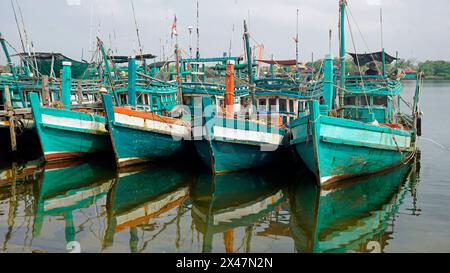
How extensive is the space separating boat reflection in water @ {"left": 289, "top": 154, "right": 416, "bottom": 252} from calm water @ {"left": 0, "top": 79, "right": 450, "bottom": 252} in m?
0.02

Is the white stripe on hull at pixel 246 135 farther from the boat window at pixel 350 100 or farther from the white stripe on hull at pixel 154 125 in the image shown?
the boat window at pixel 350 100

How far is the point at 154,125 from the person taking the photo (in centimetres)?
1603

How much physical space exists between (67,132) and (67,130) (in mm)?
127

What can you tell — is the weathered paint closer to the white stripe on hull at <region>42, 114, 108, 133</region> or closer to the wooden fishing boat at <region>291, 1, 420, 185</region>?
the white stripe on hull at <region>42, 114, 108, 133</region>

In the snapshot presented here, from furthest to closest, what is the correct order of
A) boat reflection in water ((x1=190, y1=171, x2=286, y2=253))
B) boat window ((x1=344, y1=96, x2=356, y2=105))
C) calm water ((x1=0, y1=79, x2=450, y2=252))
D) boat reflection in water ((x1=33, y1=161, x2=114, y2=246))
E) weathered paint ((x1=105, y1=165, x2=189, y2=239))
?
1. boat window ((x1=344, y1=96, x2=356, y2=105))
2. boat reflection in water ((x1=33, y1=161, x2=114, y2=246))
3. weathered paint ((x1=105, y1=165, x2=189, y2=239))
4. boat reflection in water ((x1=190, y1=171, x2=286, y2=253))
5. calm water ((x1=0, y1=79, x2=450, y2=252))

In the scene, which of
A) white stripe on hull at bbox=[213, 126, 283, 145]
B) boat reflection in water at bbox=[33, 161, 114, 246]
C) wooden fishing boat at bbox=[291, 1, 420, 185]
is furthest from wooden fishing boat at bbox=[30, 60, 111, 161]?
wooden fishing boat at bbox=[291, 1, 420, 185]

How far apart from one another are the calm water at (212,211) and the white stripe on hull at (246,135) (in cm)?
136

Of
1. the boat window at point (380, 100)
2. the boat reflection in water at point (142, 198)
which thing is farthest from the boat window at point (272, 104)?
the boat reflection in water at point (142, 198)

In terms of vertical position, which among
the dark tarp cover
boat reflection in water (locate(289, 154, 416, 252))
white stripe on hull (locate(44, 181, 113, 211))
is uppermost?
the dark tarp cover

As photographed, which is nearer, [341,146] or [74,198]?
[74,198]

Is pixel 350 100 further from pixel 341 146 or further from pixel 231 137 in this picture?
pixel 231 137

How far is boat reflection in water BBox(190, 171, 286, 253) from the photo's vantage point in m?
9.78

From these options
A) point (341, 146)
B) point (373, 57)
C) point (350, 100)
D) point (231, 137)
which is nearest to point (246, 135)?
point (231, 137)
